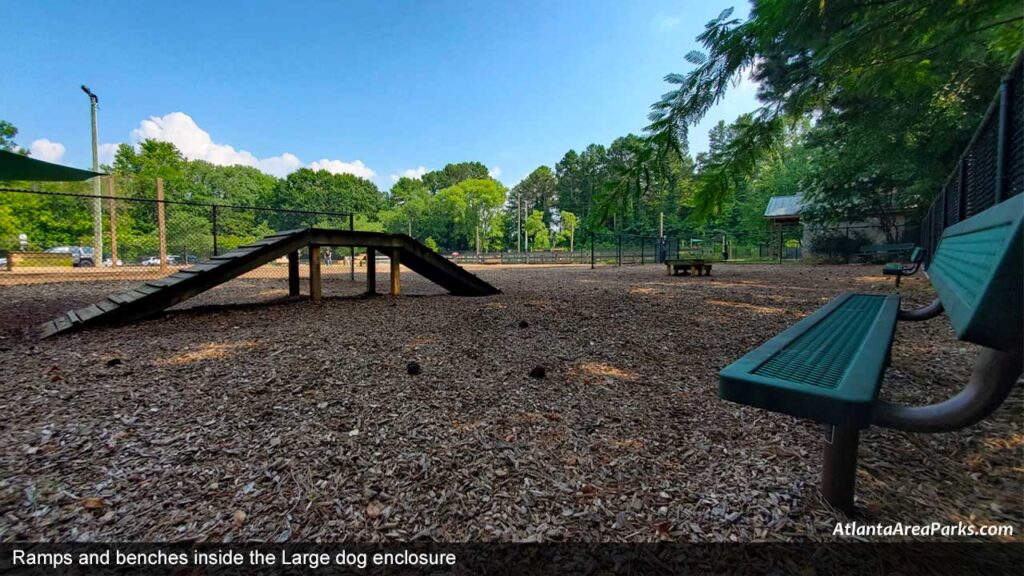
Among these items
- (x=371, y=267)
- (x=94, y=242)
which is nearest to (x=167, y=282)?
(x=371, y=267)

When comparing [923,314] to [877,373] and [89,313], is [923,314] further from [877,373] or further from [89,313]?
[89,313]

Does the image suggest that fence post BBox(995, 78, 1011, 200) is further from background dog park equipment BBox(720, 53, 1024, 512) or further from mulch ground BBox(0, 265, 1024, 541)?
background dog park equipment BBox(720, 53, 1024, 512)

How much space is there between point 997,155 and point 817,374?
3399 mm

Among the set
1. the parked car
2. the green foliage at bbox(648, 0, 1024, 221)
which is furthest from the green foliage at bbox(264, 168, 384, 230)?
the green foliage at bbox(648, 0, 1024, 221)

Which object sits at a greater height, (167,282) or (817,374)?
(167,282)

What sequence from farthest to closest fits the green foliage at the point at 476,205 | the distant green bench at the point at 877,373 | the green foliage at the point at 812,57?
the green foliage at the point at 476,205 < the green foliage at the point at 812,57 < the distant green bench at the point at 877,373

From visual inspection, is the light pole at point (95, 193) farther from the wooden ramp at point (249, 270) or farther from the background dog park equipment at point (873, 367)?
the background dog park equipment at point (873, 367)

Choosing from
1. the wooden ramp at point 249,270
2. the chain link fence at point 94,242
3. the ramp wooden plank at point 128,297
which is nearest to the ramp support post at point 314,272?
the wooden ramp at point 249,270

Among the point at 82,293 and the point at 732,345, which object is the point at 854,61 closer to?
the point at 732,345

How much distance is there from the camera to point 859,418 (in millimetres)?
1010

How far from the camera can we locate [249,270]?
507 cm

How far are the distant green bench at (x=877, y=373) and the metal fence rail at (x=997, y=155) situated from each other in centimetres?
176

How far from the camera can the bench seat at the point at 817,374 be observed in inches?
Answer: 40.8

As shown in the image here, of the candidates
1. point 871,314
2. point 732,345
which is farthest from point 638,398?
point 732,345
